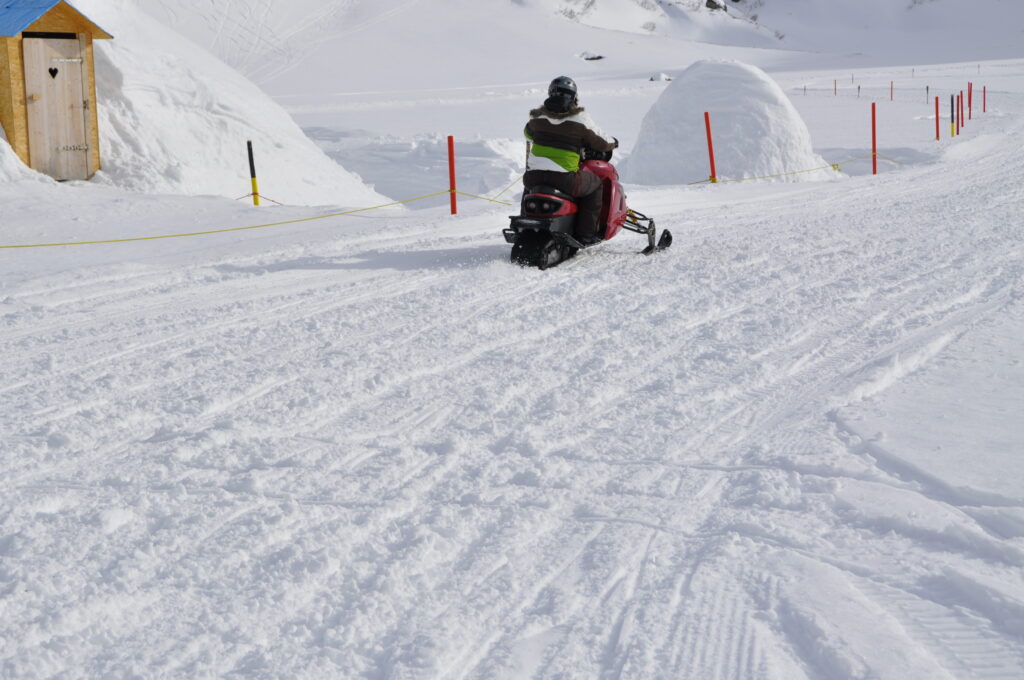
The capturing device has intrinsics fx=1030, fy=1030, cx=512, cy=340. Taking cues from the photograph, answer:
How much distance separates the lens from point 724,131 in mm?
17250

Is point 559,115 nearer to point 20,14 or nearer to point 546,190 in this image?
point 546,190

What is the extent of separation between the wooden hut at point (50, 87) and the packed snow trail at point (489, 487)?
663 centimetres

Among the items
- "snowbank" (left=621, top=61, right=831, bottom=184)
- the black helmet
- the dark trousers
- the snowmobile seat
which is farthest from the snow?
"snowbank" (left=621, top=61, right=831, bottom=184)

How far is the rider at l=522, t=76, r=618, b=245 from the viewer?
27.4 feet

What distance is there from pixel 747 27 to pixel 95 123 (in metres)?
117

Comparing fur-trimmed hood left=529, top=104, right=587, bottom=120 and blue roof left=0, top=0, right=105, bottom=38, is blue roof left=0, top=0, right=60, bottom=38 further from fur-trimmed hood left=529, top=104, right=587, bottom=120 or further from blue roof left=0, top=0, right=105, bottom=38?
fur-trimmed hood left=529, top=104, right=587, bottom=120

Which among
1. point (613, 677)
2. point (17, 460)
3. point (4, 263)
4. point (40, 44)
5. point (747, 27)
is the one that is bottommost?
point (613, 677)

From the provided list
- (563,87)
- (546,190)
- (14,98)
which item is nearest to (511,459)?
(546,190)

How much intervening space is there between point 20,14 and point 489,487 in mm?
11857

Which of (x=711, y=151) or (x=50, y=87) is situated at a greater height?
(x=50, y=87)

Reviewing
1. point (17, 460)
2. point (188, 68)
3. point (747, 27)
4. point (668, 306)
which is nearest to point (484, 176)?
point (188, 68)

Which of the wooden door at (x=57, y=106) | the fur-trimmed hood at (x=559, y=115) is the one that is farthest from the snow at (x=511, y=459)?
the wooden door at (x=57, y=106)

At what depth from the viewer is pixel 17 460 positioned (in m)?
4.14

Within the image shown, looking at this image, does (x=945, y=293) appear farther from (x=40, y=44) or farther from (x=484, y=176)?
(x=484, y=176)
